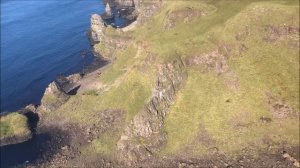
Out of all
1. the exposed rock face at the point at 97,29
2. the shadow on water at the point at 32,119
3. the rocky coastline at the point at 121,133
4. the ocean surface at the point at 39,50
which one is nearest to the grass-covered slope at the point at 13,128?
the rocky coastline at the point at 121,133

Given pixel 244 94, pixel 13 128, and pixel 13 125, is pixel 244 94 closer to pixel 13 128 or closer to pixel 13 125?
pixel 13 128

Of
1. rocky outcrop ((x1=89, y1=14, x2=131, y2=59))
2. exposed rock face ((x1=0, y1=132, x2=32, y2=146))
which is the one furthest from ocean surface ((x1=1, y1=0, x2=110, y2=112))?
exposed rock face ((x1=0, y1=132, x2=32, y2=146))

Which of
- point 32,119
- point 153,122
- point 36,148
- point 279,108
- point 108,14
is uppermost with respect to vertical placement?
point 108,14

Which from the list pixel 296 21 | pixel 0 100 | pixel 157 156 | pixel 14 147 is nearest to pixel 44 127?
pixel 14 147

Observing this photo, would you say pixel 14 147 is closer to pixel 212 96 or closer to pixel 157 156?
pixel 157 156

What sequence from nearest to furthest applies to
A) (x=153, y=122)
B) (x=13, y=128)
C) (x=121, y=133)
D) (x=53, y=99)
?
(x=153, y=122) → (x=121, y=133) → (x=13, y=128) → (x=53, y=99)

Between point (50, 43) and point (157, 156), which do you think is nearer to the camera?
point (157, 156)

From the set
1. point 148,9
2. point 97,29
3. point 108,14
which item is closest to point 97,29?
point 97,29
